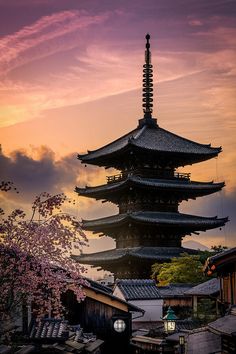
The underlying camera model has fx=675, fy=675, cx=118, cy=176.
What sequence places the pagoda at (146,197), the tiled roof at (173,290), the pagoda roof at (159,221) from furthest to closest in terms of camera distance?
the pagoda at (146,197) < the pagoda roof at (159,221) < the tiled roof at (173,290)

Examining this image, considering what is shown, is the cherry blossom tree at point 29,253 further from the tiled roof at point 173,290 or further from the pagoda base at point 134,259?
the pagoda base at point 134,259

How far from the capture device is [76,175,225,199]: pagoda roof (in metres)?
64.4

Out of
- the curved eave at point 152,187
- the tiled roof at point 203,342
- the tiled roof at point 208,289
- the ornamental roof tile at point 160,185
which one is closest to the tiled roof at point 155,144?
the ornamental roof tile at point 160,185

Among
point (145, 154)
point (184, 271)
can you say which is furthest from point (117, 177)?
point (184, 271)

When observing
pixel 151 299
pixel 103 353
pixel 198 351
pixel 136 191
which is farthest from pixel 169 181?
pixel 198 351

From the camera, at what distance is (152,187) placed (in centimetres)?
6488

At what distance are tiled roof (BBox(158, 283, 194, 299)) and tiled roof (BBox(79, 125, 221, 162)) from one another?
18443 millimetres

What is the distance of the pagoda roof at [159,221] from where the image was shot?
63250mm

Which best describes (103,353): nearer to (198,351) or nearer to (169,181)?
(198,351)

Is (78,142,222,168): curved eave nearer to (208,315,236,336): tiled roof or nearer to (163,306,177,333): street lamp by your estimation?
(163,306,177,333): street lamp

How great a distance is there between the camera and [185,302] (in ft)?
163

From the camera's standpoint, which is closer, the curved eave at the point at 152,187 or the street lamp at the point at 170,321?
the street lamp at the point at 170,321

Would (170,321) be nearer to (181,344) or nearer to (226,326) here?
(181,344)

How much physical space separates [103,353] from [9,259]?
13713 millimetres
